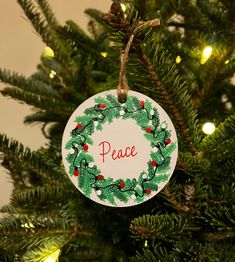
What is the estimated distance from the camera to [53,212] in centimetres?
55

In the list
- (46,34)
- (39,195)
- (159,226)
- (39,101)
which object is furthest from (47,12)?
(159,226)

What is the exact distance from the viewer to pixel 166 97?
0.38m

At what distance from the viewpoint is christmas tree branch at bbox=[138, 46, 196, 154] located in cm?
35

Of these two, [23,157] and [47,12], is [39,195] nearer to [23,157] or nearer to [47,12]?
[23,157]

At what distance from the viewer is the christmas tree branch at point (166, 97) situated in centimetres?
35

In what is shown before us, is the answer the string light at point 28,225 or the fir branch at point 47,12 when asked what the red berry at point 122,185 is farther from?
the fir branch at point 47,12

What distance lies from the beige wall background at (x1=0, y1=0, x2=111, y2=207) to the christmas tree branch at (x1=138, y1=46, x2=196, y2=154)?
0.77 m

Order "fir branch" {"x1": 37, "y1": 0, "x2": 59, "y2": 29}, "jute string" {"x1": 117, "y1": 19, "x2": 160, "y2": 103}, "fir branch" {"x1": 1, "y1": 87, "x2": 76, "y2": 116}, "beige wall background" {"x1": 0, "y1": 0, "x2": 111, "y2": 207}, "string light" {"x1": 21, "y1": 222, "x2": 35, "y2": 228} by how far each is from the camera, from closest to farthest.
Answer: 1. "jute string" {"x1": 117, "y1": 19, "x2": 160, "y2": 103}
2. "string light" {"x1": 21, "y1": 222, "x2": 35, "y2": 228}
3. "fir branch" {"x1": 1, "y1": 87, "x2": 76, "y2": 116}
4. "fir branch" {"x1": 37, "y1": 0, "x2": 59, "y2": 29}
5. "beige wall background" {"x1": 0, "y1": 0, "x2": 111, "y2": 207}

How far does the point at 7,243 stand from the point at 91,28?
0.49 meters

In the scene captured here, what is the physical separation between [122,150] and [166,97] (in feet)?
0.21

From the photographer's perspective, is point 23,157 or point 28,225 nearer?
point 28,225

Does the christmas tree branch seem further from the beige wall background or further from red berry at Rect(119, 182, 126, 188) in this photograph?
the beige wall background

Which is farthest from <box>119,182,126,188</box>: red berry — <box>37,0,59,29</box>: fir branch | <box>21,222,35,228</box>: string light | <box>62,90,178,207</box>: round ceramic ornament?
<box>37,0,59,29</box>: fir branch

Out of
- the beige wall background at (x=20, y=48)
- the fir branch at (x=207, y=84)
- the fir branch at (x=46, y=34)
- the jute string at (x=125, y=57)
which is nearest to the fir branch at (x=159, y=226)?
the jute string at (x=125, y=57)
